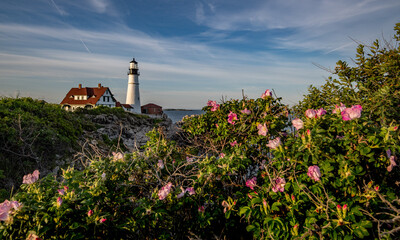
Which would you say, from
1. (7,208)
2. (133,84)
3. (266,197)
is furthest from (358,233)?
(133,84)

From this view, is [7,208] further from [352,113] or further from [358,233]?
[352,113]

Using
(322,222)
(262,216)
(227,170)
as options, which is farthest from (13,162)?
(322,222)

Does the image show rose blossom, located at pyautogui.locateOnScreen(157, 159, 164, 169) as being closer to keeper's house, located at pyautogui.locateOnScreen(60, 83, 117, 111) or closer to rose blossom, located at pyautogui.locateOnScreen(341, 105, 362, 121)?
rose blossom, located at pyautogui.locateOnScreen(341, 105, 362, 121)

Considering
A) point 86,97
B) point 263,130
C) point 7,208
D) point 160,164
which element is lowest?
point 7,208

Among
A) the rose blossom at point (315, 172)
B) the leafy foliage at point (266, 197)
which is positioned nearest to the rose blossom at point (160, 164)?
→ the leafy foliage at point (266, 197)

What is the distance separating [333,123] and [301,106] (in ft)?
10.7

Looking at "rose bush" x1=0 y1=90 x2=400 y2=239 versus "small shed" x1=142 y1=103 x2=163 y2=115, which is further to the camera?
"small shed" x1=142 y1=103 x2=163 y2=115

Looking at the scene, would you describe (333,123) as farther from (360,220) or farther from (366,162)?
Answer: (360,220)

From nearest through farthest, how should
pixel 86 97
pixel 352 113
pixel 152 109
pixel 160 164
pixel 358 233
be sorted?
pixel 358 233, pixel 352 113, pixel 160 164, pixel 86 97, pixel 152 109

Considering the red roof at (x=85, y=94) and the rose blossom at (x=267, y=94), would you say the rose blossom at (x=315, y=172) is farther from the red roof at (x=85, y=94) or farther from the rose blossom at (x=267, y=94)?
the red roof at (x=85, y=94)

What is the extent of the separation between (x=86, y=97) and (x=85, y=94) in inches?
26.7

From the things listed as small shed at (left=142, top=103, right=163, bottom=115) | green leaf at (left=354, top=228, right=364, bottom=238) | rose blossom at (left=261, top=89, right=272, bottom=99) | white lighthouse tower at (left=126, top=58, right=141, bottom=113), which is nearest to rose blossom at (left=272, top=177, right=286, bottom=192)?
green leaf at (left=354, top=228, right=364, bottom=238)

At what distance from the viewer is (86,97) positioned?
48.4m

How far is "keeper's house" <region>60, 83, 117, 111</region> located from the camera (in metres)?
47.7
